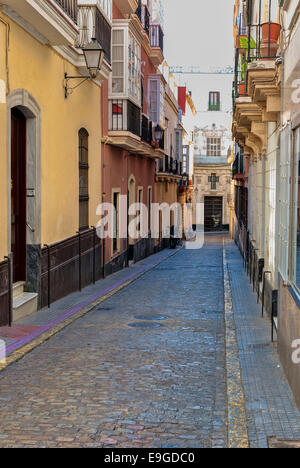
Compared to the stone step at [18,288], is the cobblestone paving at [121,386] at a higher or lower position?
lower

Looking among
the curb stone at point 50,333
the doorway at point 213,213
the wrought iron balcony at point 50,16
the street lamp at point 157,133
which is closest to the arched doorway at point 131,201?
the street lamp at point 157,133

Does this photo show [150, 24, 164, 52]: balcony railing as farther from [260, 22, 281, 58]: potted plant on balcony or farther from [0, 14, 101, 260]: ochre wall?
[260, 22, 281, 58]: potted plant on balcony

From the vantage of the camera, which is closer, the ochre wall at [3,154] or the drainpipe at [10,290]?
the ochre wall at [3,154]

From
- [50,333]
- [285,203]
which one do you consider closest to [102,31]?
[50,333]

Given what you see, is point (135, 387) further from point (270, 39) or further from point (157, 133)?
point (157, 133)

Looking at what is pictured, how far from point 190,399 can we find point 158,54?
21.6 m

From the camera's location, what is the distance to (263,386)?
274 inches

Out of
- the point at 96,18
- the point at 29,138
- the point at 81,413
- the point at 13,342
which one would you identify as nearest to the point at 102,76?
the point at 96,18

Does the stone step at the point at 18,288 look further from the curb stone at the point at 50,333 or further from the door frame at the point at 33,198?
→ the curb stone at the point at 50,333

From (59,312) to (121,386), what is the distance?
15.2ft

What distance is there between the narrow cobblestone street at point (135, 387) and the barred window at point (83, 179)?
4.42 meters

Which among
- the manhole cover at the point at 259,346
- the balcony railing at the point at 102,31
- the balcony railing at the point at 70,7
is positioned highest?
the balcony railing at the point at 102,31

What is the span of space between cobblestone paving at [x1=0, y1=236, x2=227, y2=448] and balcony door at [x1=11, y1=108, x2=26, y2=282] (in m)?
1.49

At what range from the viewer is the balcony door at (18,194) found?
11148mm
